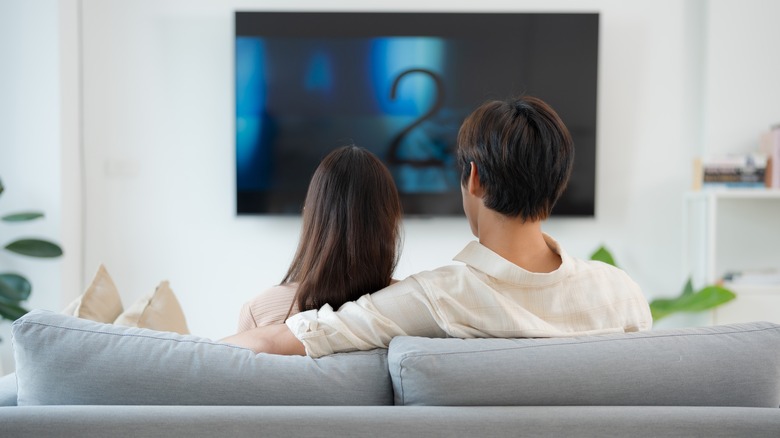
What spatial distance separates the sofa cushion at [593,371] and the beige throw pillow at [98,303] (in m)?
0.89

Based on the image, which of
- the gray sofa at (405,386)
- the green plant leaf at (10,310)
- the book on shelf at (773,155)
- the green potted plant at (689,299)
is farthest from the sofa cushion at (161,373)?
the book on shelf at (773,155)

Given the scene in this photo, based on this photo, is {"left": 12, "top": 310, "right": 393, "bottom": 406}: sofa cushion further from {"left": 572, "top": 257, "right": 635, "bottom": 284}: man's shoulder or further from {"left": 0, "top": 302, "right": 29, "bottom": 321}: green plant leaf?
{"left": 0, "top": 302, "right": 29, "bottom": 321}: green plant leaf

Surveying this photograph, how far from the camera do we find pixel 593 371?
1.09 m

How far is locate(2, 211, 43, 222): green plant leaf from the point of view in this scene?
3524mm

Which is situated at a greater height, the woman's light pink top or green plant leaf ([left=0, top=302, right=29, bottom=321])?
the woman's light pink top

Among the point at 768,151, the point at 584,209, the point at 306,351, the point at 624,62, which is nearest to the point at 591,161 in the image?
the point at 584,209

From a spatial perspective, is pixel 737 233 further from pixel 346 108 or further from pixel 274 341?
pixel 274 341

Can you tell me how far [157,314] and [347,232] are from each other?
61 centimetres

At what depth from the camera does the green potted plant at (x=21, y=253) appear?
3500 millimetres

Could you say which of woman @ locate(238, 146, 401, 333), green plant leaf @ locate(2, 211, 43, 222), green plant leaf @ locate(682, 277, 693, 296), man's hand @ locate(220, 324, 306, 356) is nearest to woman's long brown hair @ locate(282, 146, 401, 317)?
woman @ locate(238, 146, 401, 333)

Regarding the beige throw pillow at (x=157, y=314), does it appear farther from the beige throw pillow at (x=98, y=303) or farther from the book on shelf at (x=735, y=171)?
the book on shelf at (x=735, y=171)

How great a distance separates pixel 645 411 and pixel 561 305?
1.01 ft

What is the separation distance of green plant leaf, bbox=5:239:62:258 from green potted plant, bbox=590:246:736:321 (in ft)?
8.24

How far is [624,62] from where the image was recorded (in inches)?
157
